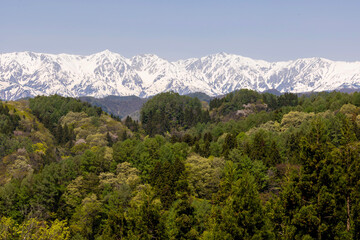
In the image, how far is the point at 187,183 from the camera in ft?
267

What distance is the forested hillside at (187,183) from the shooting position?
38.8 metres

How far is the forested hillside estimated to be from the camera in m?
38.8

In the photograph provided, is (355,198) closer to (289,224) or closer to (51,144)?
(289,224)

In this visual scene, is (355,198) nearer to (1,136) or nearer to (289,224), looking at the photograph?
(289,224)

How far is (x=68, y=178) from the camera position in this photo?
101688 mm

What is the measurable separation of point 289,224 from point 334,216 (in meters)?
4.68

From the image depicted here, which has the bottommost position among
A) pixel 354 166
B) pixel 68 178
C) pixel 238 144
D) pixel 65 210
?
pixel 65 210

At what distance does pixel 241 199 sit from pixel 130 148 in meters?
73.7

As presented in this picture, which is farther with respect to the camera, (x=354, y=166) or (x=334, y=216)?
(x=354, y=166)

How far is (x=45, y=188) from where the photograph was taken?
95812 millimetres

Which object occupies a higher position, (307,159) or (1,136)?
(307,159)

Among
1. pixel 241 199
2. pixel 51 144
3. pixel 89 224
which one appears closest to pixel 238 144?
pixel 89 224

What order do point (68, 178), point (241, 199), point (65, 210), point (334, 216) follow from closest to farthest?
point (334, 216)
point (241, 199)
point (65, 210)
point (68, 178)

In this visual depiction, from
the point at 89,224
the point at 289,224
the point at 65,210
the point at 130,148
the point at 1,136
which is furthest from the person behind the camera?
the point at 1,136
